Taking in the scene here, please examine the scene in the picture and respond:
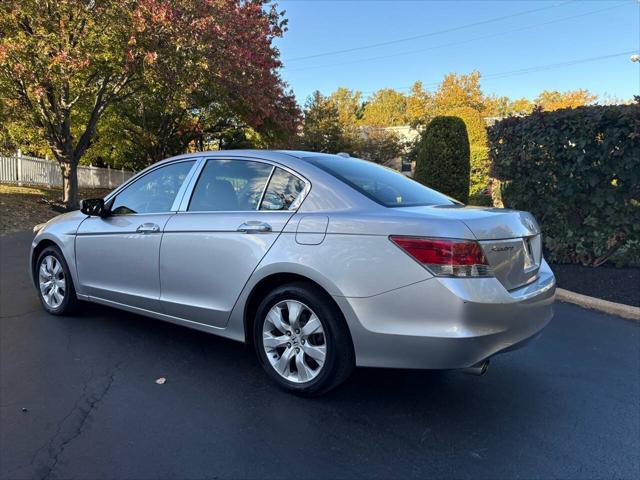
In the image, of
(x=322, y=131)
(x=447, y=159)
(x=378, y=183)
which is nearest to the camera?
(x=378, y=183)

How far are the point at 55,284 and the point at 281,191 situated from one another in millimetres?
2875

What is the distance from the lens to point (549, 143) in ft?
22.8

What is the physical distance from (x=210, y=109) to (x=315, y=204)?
752 inches

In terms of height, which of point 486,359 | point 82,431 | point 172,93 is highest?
point 172,93

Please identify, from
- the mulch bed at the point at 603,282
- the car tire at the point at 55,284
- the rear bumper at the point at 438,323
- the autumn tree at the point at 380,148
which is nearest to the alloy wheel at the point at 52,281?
the car tire at the point at 55,284

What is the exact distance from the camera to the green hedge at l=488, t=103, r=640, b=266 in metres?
6.41

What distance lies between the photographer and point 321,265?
120 inches

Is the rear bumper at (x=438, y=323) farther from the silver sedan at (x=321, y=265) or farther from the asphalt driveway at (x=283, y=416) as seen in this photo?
the asphalt driveway at (x=283, y=416)

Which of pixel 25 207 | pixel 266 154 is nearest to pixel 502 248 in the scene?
pixel 266 154

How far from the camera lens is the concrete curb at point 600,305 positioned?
18.0 ft

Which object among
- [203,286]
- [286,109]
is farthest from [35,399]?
[286,109]

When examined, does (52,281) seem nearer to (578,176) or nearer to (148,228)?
(148,228)

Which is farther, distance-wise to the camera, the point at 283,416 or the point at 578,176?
the point at 578,176

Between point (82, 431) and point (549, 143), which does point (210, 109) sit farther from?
point (82, 431)
